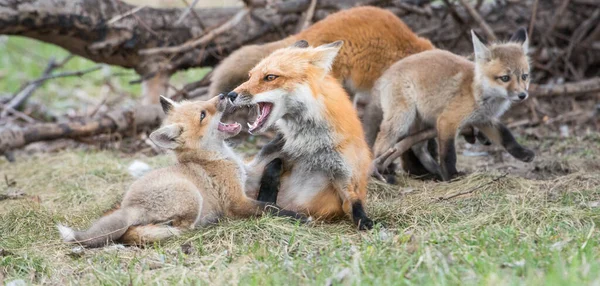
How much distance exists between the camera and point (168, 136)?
Result: 568cm

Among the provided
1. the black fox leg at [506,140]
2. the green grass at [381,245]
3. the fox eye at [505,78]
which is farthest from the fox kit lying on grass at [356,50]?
the green grass at [381,245]

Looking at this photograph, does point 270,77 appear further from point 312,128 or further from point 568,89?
point 568,89

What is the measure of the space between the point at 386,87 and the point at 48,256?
401cm

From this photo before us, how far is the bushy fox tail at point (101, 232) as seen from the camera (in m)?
5.05

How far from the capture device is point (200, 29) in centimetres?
972

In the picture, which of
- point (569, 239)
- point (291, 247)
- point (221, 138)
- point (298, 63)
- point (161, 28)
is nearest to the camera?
point (569, 239)

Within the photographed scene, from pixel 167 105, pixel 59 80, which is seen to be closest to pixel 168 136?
pixel 167 105

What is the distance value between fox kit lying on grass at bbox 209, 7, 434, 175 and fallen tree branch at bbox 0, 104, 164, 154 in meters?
2.00

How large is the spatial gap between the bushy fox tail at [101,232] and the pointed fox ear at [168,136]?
2.43 ft

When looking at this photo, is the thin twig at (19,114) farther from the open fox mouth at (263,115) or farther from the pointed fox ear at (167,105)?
the open fox mouth at (263,115)

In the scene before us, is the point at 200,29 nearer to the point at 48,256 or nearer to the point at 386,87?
the point at 386,87

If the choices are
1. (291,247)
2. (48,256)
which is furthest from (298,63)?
(48,256)

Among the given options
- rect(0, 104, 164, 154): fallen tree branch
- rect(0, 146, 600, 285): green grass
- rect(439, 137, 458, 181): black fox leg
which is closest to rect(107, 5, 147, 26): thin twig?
rect(0, 104, 164, 154): fallen tree branch

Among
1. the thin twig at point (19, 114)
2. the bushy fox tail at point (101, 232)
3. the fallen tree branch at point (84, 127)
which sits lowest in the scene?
the thin twig at point (19, 114)
